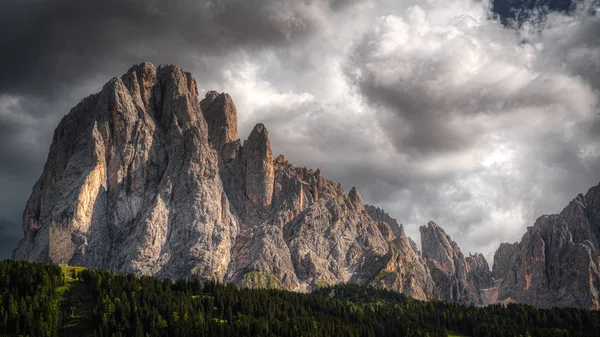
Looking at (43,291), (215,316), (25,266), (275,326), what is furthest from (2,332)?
(275,326)

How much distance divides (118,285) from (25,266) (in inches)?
1221

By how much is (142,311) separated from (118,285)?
21.1m

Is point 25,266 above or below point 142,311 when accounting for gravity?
above

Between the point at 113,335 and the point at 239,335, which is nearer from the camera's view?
the point at 113,335

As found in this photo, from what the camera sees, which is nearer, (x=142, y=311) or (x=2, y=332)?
(x=2, y=332)

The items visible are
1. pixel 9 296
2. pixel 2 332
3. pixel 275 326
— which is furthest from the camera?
pixel 275 326

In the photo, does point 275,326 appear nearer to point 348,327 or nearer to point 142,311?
point 348,327

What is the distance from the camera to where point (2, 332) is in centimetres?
15875

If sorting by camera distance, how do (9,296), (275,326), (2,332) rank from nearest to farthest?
(2,332)
(9,296)
(275,326)

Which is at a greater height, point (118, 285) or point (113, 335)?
point (118, 285)

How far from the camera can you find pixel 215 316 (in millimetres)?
198000

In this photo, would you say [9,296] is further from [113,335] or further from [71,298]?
[113,335]

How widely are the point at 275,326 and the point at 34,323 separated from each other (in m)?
71.7

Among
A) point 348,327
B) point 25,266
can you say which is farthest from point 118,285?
point 348,327
